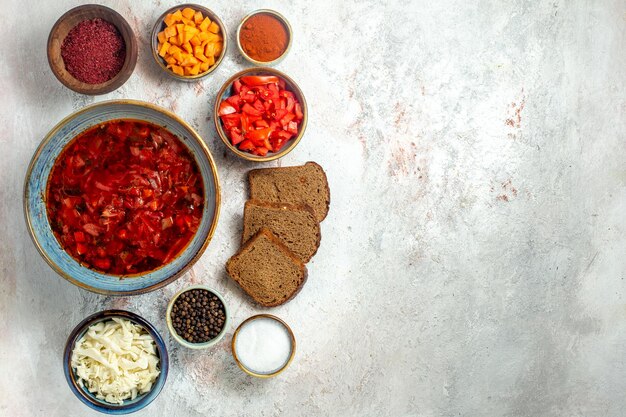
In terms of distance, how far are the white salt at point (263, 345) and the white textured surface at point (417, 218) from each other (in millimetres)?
131

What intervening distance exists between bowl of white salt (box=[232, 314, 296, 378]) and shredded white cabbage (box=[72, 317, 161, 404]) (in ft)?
1.79

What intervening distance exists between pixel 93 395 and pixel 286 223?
1561mm

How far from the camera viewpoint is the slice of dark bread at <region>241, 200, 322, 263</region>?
4188mm

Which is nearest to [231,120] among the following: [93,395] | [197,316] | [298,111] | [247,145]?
[247,145]

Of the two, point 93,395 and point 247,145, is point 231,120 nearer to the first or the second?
point 247,145

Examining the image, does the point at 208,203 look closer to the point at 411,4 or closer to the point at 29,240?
the point at 29,240

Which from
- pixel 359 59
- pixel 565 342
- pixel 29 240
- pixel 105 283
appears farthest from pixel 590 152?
pixel 29 240

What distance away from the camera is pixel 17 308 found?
4168mm

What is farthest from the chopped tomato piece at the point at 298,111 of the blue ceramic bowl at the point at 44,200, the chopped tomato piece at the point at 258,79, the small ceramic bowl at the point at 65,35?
the small ceramic bowl at the point at 65,35

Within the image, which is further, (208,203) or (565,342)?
(565,342)

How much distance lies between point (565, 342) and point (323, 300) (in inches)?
68.0

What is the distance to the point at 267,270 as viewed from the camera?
4203 millimetres

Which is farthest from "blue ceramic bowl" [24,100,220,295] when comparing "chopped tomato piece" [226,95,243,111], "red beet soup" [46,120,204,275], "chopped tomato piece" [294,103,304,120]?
"chopped tomato piece" [294,103,304,120]

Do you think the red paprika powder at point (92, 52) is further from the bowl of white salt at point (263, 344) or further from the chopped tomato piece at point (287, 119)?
the bowl of white salt at point (263, 344)
